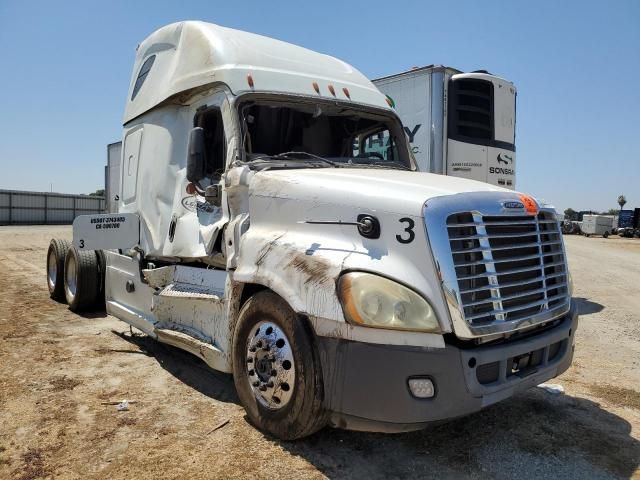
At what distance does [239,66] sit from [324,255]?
87.4 inches

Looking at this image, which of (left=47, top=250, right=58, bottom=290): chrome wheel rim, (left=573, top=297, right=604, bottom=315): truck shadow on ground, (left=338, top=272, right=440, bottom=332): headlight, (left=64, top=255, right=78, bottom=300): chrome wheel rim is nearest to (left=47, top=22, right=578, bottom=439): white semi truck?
(left=338, top=272, right=440, bottom=332): headlight

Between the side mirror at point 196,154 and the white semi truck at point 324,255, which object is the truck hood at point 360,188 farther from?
the side mirror at point 196,154

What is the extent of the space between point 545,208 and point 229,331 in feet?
8.26

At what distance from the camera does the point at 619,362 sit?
5844 millimetres

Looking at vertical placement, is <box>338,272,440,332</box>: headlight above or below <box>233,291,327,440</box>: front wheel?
above

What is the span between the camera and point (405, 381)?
9.77ft

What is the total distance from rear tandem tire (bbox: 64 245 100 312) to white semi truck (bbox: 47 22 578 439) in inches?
94.5

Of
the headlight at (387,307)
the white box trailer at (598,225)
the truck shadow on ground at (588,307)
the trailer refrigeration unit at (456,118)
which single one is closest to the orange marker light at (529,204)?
the headlight at (387,307)

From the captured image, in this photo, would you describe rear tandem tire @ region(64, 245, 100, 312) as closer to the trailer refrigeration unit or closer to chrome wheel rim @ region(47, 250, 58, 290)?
chrome wheel rim @ region(47, 250, 58, 290)

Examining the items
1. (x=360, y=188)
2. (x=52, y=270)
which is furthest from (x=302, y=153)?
(x=52, y=270)

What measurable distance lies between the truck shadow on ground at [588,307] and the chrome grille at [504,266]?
5685 millimetres

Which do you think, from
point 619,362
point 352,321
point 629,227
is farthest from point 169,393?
point 629,227

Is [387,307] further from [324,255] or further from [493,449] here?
[493,449]

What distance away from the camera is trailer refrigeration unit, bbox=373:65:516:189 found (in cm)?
895
